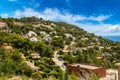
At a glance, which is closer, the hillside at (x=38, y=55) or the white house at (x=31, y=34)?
the hillside at (x=38, y=55)

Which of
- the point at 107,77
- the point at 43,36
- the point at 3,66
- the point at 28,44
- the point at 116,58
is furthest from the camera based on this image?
the point at 43,36

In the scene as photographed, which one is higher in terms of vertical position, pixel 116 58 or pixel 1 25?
pixel 1 25

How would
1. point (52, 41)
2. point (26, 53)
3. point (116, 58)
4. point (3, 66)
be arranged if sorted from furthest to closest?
point (52, 41) → point (116, 58) → point (26, 53) → point (3, 66)

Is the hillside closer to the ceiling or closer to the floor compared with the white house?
closer to the floor

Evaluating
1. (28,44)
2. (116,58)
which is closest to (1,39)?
(28,44)

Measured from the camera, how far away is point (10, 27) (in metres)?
52.7

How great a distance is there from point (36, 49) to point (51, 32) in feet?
75.5

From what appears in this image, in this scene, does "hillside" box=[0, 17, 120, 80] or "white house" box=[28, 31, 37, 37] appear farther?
"white house" box=[28, 31, 37, 37]

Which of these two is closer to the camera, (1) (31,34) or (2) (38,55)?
(2) (38,55)

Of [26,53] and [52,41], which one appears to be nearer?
[26,53]

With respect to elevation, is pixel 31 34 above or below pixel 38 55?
above

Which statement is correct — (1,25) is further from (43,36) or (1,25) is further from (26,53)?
(26,53)

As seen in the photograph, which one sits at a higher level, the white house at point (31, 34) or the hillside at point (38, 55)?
the white house at point (31, 34)

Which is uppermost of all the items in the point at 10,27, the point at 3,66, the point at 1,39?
the point at 10,27
